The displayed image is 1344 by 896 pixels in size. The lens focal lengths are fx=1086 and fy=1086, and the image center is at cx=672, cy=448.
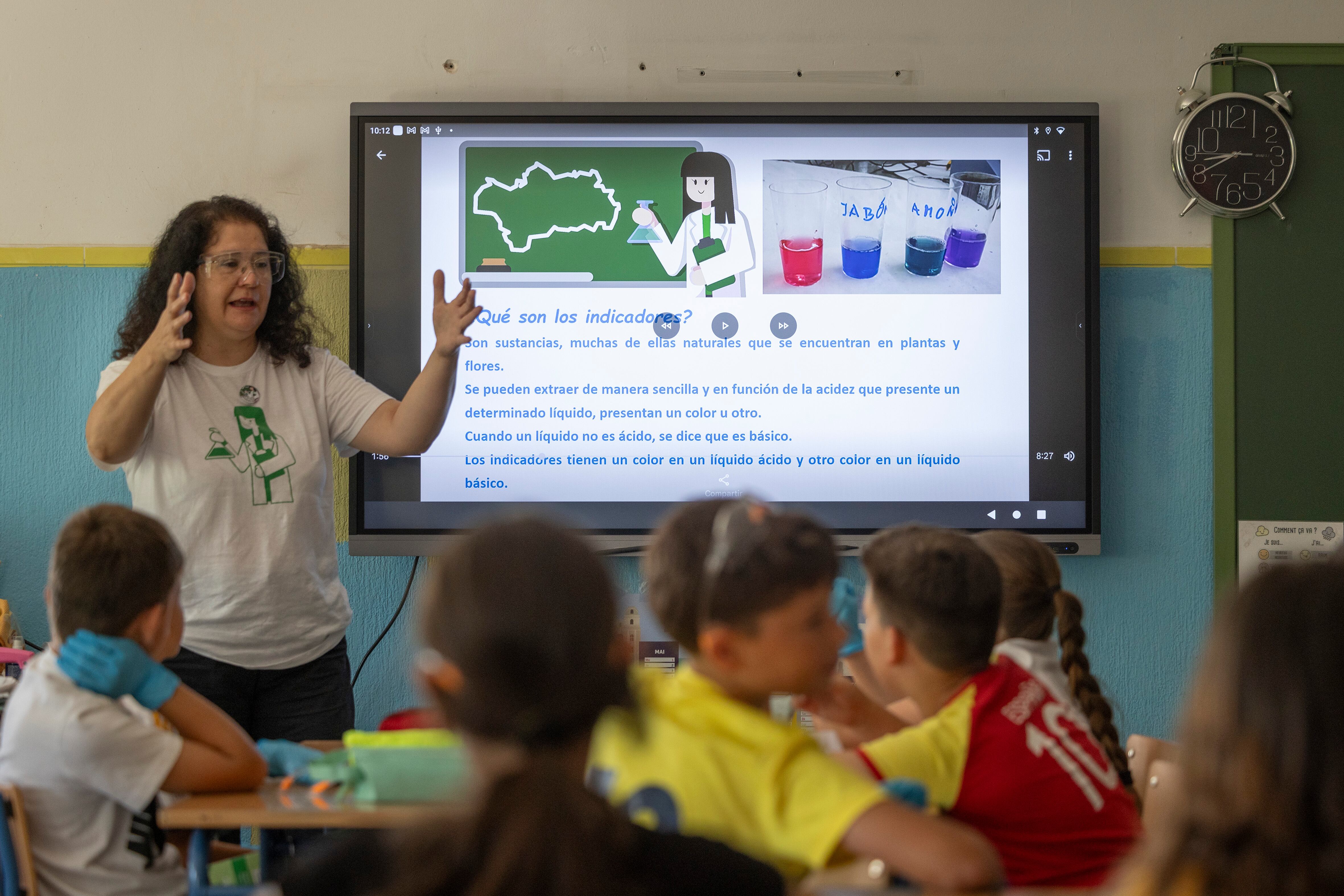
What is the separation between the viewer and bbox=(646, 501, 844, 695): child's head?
1208 millimetres

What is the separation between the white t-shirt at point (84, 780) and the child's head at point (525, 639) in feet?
3.15

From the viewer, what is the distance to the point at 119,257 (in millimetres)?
3055

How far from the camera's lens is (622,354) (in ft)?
9.95

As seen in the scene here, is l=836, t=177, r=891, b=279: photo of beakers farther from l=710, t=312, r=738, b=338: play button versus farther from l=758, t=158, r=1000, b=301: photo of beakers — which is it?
l=710, t=312, r=738, b=338: play button

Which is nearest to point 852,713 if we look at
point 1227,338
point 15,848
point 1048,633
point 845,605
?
point 845,605

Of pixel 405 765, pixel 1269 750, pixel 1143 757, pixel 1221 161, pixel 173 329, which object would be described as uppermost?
pixel 1221 161

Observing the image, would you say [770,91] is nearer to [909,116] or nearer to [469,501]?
[909,116]

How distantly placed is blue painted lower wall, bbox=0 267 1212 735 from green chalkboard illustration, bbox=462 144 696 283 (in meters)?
0.86

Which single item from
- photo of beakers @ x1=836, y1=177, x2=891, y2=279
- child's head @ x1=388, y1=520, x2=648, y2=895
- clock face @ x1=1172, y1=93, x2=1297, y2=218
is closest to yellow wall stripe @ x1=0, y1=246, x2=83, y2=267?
photo of beakers @ x1=836, y1=177, x2=891, y2=279

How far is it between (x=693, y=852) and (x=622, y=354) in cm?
231

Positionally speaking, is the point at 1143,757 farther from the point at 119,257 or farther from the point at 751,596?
the point at 119,257

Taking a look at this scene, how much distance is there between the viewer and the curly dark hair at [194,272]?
229cm

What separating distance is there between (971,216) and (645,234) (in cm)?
91

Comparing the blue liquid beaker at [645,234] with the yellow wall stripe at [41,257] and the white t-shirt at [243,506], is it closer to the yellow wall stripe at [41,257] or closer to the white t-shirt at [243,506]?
the white t-shirt at [243,506]
